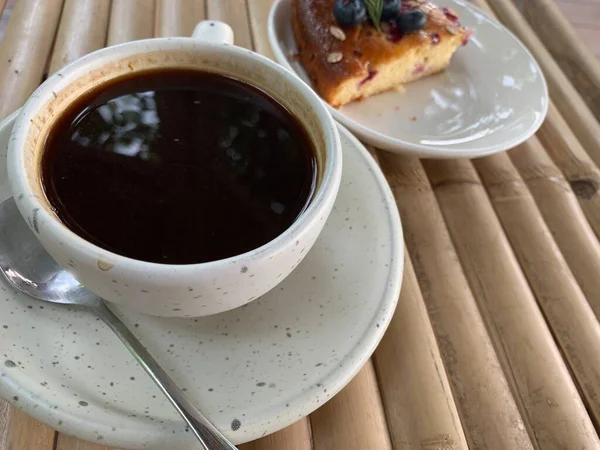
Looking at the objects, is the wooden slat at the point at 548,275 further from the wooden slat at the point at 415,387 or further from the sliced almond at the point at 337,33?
the sliced almond at the point at 337,33

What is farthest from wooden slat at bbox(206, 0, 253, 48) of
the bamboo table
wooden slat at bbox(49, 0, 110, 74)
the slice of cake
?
wooden slat at bbox(49, 0, 110, 74)

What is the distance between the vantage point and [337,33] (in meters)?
1.33

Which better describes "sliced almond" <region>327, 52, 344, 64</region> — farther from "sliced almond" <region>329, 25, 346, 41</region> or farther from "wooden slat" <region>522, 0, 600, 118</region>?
"wooden slat" <region>522, 0, 600, 118</region>

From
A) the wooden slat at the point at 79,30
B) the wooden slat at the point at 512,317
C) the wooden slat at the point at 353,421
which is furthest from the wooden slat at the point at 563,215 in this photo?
the wooden slat at the point at 79,30

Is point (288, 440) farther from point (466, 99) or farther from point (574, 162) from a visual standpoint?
point (466, 99)

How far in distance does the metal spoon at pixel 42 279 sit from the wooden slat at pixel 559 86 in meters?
1.02

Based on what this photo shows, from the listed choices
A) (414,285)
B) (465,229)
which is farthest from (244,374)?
(465,229)

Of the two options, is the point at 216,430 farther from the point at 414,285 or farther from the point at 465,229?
the point at 465,229

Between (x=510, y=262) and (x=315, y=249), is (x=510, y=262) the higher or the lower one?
the lower one

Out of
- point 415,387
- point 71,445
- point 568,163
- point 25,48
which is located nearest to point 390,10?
point 568,163

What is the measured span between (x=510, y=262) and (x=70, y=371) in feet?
2.33

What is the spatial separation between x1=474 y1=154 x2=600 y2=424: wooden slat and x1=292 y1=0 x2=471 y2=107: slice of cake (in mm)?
353

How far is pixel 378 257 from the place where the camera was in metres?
0.73

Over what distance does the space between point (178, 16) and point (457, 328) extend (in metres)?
0.93
